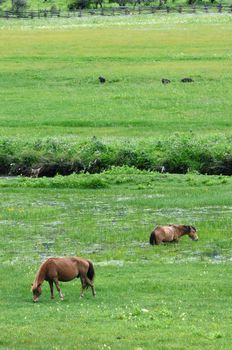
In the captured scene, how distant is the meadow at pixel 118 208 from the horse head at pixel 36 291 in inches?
7.9

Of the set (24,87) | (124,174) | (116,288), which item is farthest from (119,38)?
(116,288)

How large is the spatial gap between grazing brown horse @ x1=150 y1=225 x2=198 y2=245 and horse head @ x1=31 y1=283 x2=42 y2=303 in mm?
6167

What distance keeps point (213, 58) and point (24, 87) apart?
16.2 metres

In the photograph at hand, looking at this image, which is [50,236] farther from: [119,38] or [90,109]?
[119,38]

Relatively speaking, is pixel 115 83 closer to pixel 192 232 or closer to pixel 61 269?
pixel 192 232

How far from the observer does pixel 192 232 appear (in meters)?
24.9

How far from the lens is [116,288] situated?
20047 millimetres

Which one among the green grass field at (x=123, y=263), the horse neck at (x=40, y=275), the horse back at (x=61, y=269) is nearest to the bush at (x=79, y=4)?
the green grass field at (x=123, y=263)

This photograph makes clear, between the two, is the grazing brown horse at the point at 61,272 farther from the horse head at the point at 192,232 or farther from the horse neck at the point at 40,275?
the horse head at the point at 192,232

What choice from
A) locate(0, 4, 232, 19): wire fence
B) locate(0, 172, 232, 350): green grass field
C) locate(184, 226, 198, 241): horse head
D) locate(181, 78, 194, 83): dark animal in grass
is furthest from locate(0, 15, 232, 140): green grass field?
locate(0, 4, 232, 19): wire fence

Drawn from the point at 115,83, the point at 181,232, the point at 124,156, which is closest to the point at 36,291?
the point at 181,232

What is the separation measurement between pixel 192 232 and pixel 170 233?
1.96ft

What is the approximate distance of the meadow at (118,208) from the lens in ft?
55.2

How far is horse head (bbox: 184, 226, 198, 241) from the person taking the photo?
24.8 metres
